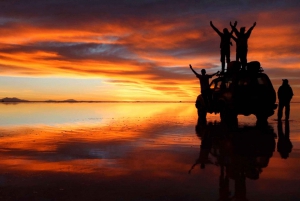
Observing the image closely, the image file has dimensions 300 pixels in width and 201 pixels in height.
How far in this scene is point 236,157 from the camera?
7453 mm

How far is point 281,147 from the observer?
892 cm

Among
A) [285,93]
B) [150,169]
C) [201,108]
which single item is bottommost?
[150,169]

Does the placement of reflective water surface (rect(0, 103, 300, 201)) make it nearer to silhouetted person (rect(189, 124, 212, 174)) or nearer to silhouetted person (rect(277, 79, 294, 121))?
silhouetted person (rect(189, 124, 212, 174))

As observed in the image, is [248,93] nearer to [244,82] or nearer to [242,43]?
[244,82]

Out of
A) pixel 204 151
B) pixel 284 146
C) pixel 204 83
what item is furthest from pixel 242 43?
pixel 204 151

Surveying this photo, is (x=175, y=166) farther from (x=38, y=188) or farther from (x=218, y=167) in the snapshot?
(x=38, y=188)

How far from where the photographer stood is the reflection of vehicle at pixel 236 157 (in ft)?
17.0

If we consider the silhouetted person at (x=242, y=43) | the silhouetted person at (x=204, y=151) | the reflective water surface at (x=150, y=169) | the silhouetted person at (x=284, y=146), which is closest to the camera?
the reflective water surface at (x=150, y=169)

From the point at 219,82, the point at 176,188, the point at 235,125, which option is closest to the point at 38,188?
the point at 176,188

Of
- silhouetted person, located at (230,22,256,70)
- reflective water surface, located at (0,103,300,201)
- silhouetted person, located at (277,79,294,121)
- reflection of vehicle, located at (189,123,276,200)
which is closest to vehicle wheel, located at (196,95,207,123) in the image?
silhouetted person, located at (230,22,256,70)

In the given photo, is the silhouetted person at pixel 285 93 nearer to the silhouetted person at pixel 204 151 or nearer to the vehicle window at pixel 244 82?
the vehicle window at pixel 244 82

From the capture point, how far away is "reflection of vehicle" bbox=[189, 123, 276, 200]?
5.17 m

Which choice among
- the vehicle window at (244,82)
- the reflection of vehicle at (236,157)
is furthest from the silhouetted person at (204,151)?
the vehicle window at (244,82)

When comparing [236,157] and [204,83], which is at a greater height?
[204,83]
